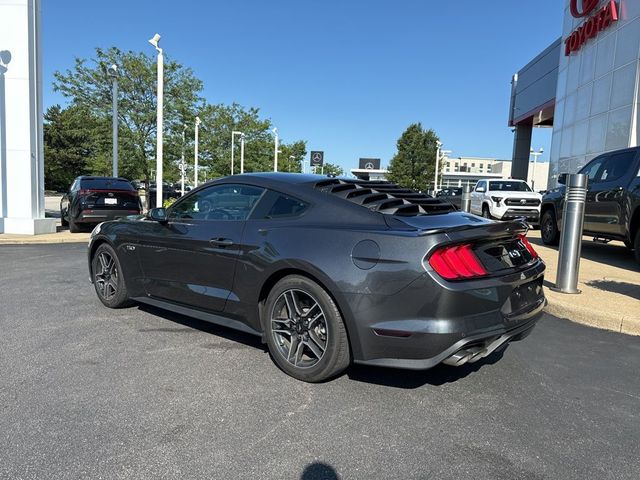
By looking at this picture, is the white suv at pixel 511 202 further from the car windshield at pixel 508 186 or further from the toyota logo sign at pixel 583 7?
the toyota logo sign at pixel 583 7

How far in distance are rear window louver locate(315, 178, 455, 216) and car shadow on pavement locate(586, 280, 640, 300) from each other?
11.8 feet

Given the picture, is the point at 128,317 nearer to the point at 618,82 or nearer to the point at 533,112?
the point at 618,82

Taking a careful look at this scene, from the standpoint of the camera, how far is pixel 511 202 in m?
16.3

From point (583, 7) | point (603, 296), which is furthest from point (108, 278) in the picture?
point (583, 7)

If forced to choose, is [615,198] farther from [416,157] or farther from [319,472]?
[416,157]

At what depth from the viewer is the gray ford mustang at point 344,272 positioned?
307 cm

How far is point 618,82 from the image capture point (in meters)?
16.4

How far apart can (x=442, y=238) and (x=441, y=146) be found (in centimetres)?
4688

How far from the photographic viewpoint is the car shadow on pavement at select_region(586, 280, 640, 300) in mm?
6340

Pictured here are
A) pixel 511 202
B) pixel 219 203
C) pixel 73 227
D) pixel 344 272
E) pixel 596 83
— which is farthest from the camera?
pixel 596 83

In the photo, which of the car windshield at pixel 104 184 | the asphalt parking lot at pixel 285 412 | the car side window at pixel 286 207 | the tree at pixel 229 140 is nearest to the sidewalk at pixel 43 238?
the car windshield at pixel 104 184

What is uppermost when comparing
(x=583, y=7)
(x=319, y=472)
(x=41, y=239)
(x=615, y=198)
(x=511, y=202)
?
(x=583, y=7)

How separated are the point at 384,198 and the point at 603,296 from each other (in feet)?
12.9

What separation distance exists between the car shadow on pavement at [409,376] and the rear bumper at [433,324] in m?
0.49
